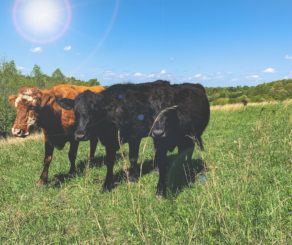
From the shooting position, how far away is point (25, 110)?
8.27m

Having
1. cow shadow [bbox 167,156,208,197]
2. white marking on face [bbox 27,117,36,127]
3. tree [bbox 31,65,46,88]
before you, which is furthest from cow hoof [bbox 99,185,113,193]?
tree [bbox 31,65,46,88]

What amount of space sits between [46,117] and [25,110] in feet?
2.22

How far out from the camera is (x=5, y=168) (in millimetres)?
10836

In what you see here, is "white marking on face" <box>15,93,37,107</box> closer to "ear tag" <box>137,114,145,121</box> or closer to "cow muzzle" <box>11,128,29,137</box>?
"cow muzzle" <box>11,128,29,137</box>

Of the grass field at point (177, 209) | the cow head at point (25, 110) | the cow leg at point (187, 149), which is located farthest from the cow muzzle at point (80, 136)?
the cow leg at point (187, 149)

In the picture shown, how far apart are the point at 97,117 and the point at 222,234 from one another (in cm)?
426

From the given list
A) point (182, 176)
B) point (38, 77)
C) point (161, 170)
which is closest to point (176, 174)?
point (182, 176)

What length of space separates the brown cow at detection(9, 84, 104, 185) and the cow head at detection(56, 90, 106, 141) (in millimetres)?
1266

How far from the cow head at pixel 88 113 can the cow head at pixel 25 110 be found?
1.31m

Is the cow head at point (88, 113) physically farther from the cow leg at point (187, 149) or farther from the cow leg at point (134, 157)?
the cow leg at point (187, 149)

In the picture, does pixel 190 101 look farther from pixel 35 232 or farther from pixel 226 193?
pixel 35 232

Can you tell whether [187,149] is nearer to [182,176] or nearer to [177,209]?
[182,176]

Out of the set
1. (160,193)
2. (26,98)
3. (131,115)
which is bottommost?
(160,193)

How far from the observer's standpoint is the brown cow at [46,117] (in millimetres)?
8242
